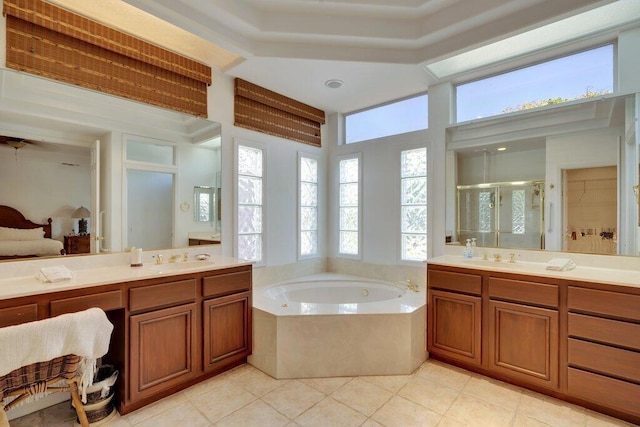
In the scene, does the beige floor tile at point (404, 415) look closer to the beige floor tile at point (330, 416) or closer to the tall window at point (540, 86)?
the beige floor tile at point (330, 416)

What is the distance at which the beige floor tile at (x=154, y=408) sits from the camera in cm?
187

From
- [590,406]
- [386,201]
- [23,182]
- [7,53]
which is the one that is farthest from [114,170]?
[590,406]

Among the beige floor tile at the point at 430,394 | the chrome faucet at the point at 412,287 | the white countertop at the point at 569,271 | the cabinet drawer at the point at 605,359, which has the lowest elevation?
the beige floor tile at the point at 430,394

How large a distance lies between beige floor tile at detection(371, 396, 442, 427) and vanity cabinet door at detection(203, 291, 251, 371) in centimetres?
114

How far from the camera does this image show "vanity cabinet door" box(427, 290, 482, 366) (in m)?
2.33

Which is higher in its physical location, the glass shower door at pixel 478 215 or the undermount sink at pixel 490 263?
the glass shower door at pixel 478 215

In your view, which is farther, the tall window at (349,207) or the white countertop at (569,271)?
the tall window at (349,207)

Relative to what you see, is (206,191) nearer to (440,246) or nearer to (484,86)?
(440,246)

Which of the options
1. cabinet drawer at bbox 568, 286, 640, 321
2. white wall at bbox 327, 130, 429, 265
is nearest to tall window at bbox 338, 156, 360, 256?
white wall at bbox 327, 130, 429, 265

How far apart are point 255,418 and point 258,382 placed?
0.41m

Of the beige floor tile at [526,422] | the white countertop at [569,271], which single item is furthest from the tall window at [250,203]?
the beige floor tile at [526,422]

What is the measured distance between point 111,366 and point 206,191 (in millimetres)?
1493

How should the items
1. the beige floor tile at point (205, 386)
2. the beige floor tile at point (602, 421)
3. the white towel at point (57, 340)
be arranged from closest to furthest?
the white towel at point (57, 340)
the beige floor tile at point (602, 421)
the beige floor tile at point (205, 386)

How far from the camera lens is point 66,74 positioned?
205cm
